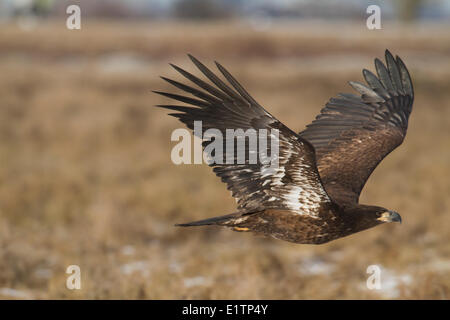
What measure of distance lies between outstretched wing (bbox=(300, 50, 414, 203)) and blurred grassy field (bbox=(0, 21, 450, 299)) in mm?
1635

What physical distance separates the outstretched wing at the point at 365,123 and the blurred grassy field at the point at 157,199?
1.64 m

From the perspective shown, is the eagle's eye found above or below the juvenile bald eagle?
below

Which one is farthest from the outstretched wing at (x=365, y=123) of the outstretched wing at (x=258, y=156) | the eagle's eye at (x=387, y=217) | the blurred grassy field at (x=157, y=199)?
the blurred grassy field at (x=157, y=199)

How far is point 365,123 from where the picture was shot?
4305 mm

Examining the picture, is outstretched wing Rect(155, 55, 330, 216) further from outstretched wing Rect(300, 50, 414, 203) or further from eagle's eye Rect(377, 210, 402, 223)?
outstretched wing Rect(300, 50, 414, 203)

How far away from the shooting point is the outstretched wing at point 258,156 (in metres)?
2.82

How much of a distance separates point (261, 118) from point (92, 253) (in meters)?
4.50

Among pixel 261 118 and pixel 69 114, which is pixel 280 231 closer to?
pixel 261 118

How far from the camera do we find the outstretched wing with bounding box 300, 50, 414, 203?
4020 mm

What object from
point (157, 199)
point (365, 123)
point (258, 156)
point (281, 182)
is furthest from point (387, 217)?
point (157, 199)

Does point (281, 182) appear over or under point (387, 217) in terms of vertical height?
over

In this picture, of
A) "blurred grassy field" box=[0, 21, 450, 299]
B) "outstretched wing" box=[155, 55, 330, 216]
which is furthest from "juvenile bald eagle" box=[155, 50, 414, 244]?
"blurred grassy field" box=[0, 21, 450, 299]

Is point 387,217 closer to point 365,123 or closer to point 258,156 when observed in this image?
point 258,156

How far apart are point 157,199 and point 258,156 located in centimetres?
592
